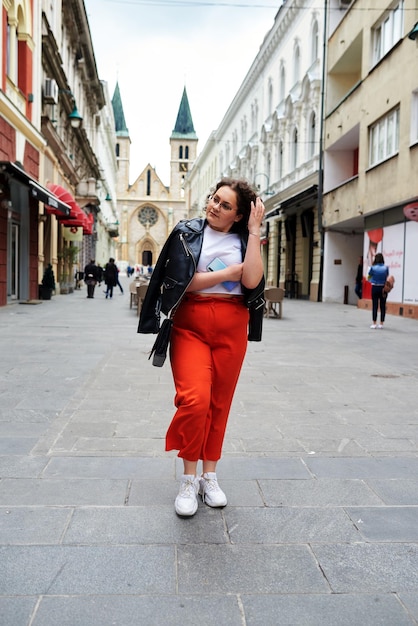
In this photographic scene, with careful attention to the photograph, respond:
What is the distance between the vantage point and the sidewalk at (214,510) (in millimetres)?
2305

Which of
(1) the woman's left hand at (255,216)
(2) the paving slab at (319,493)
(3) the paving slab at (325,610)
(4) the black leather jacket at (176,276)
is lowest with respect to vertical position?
(2) the paving slab at (319,493)

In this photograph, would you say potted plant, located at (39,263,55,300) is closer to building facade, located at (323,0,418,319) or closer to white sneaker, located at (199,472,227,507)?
building facade, located at (323,0,418,319)

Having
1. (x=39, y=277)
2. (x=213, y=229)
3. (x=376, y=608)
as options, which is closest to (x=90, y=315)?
(x=39, y=277)

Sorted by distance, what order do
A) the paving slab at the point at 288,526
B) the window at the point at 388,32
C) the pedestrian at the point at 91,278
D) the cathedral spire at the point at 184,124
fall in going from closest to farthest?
the paving slab at the point at 288,526 → the window at the point at 388,32 → the pedestrian at the point at 91,278 → the cathedral spire at the point at 184,124

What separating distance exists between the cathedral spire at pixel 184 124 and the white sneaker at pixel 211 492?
336ft

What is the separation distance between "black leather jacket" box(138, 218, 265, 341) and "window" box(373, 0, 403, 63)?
17.2 m

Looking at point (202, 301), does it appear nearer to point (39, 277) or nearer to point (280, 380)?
point (280, 380)

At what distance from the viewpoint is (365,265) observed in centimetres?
2095

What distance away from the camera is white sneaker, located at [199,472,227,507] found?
129 inches

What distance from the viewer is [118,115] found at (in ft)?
332

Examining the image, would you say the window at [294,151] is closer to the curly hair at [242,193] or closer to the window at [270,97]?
the window at [270,97]

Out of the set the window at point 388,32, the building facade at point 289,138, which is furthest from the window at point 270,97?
the window at point 388,32

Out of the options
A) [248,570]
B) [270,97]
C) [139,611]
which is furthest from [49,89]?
[139,611]

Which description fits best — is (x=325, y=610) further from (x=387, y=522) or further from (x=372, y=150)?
(x=372, y=150)
